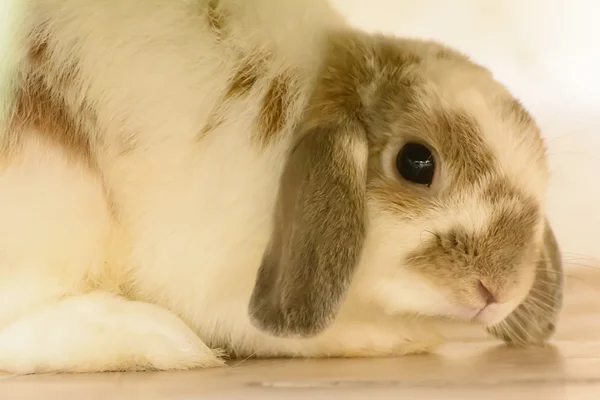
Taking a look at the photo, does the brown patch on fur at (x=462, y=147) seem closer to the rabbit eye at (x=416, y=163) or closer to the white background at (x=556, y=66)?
the rabbit eye at (x=416, y=163)

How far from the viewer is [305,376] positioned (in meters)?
1.03

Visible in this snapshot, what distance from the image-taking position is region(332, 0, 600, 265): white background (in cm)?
204

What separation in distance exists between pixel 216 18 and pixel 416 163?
0.40 m

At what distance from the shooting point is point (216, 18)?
1211 millimetres

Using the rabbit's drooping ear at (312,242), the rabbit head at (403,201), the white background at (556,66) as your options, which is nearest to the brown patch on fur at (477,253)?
the rabbit head at (403,201)

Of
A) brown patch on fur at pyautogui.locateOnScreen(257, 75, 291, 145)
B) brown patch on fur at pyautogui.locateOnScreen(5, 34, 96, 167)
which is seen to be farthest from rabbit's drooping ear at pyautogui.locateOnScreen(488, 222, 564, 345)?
brown patch on fur at pyautogui.locateOnScreen(5, 34, 96, 167)

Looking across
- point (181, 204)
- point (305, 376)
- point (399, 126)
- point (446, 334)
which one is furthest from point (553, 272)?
point (181, 204)

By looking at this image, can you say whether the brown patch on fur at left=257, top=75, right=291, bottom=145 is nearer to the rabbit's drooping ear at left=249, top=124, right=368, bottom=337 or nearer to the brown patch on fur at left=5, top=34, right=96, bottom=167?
the rabbit's drooping ear at left=249, top=124, right=368, bottom=337

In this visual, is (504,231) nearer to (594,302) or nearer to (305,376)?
(305,376)

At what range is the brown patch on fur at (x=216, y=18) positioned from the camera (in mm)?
1205

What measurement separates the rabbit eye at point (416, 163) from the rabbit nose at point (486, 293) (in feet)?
0.55

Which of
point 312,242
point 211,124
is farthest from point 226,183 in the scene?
point 312,242

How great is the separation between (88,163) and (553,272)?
81 centimetres

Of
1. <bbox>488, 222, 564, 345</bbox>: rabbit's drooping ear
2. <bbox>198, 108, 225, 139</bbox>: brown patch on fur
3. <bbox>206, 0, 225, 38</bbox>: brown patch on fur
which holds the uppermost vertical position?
<bbox>206, 0, 225, 38</bbox>: brown patch on fur
